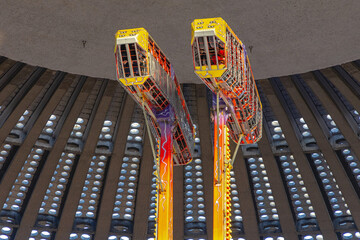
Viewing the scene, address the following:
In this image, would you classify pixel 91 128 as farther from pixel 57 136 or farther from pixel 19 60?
pixel 19 60

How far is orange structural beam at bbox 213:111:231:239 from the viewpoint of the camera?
18.9 meters

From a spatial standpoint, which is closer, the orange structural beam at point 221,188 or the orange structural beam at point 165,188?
the orange structural beam at point 221,188

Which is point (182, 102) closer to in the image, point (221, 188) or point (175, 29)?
point (175, 29)

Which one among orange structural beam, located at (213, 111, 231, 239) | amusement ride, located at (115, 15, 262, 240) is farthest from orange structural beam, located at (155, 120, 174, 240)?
orange structural beam, located at (213, 111, 231, 239)

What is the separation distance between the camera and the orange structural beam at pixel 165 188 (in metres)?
19.6

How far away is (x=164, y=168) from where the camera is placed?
20.7 m

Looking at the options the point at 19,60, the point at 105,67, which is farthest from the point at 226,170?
the point at 19,60

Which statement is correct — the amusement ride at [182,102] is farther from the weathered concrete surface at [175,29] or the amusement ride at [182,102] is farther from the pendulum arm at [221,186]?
the weathered concrete surface at [175,29]

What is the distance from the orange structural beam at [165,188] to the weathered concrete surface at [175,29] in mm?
4626

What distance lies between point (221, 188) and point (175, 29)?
7.41 m

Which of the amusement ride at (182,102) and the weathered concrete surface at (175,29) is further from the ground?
the weathered concrete surface at (175,29)

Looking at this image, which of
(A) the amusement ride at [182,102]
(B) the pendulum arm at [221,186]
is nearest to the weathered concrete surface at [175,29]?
(A) the amusement ride at [182,102]

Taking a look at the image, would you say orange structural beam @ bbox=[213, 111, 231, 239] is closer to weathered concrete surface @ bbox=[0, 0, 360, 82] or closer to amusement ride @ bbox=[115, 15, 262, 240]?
amusement ride @ bbox=[115, 15, 262, 240]

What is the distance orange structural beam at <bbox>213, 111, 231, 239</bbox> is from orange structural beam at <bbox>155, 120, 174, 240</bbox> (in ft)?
5.22
